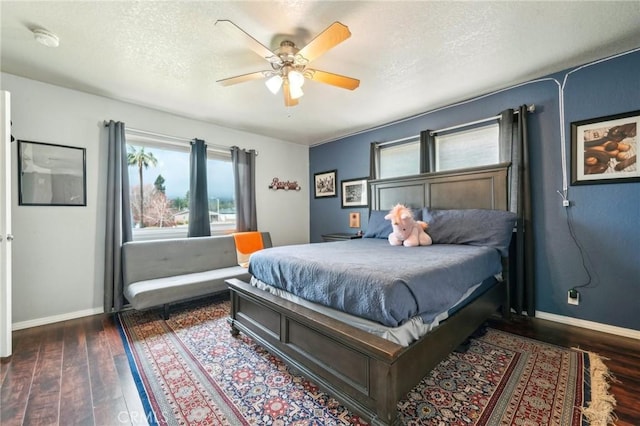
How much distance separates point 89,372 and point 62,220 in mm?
1833

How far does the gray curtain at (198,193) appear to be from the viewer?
3.74m

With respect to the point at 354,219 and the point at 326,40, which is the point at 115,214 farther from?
the point at 354,219

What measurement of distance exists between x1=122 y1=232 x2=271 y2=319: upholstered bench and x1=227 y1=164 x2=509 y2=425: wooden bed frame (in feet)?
2.63

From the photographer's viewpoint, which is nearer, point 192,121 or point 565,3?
point 565,3

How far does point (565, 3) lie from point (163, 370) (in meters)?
3.76

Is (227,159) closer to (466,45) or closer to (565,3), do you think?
(466,45)

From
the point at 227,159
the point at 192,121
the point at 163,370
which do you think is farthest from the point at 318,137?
the point at 163,370

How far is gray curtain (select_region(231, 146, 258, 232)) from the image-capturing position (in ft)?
13.8

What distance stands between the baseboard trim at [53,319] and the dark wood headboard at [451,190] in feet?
12.4

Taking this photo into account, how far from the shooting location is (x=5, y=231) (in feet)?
6.77

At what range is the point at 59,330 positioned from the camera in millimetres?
2582

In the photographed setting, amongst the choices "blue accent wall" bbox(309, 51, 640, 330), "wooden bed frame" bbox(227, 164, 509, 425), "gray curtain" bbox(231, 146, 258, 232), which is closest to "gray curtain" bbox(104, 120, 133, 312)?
"gray curtain" bbox(231, 146, 258, 232)

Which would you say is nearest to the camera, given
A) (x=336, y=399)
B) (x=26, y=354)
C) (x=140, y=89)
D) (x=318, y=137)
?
(x=336, y=399)

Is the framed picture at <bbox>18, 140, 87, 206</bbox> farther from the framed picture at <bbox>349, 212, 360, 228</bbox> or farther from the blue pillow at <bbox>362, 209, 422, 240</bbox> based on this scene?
the framed picture at <bbox>349, 212, 360, 228</bbox>
